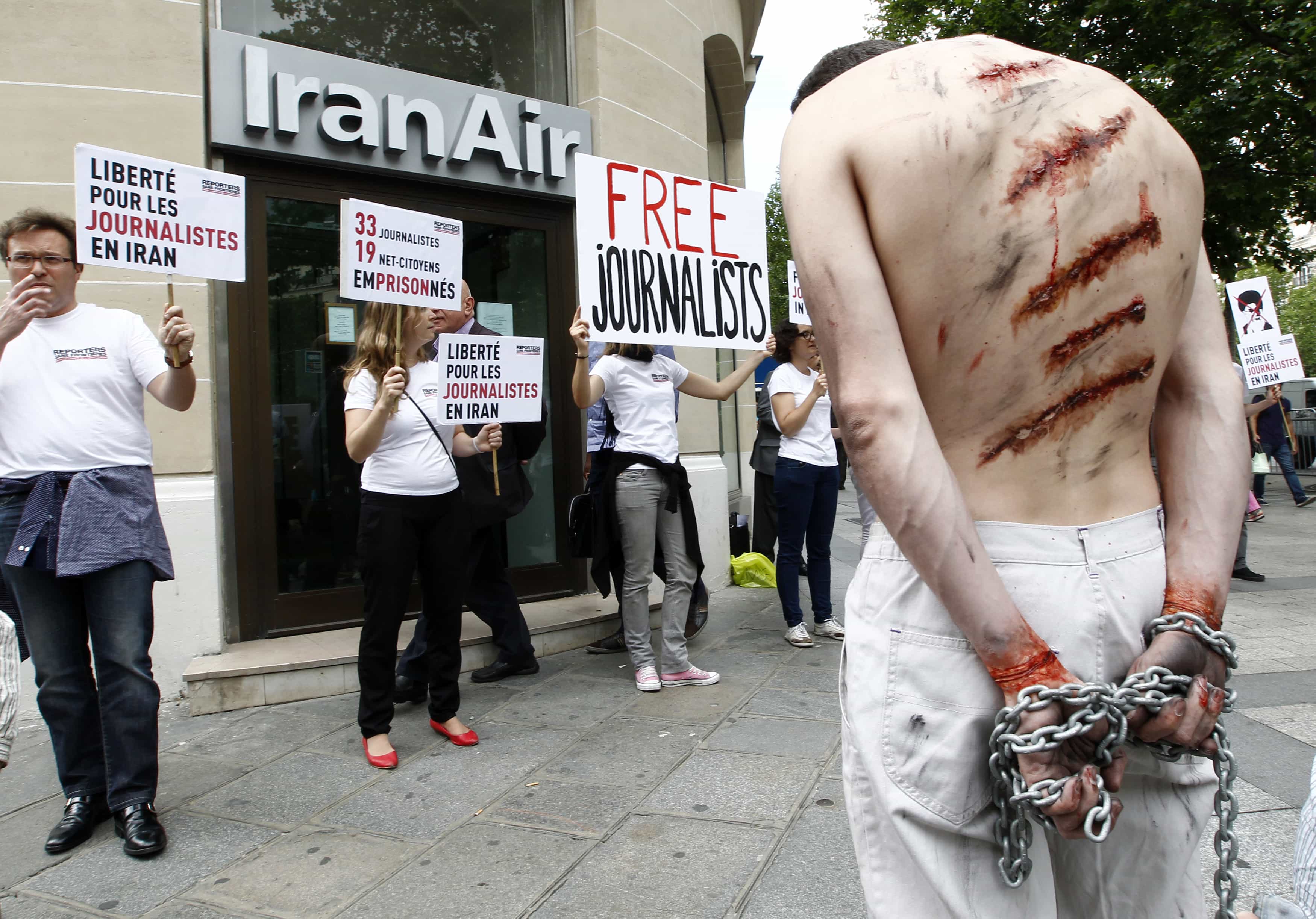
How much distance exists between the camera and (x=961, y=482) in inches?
50.3

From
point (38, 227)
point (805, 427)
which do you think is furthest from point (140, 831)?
point (805, 427)

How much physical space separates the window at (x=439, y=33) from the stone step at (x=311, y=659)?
3.56m

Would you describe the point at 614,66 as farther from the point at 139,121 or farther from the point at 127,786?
the point at 127,786

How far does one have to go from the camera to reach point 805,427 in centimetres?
590

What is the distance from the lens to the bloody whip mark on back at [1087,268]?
1252 mm

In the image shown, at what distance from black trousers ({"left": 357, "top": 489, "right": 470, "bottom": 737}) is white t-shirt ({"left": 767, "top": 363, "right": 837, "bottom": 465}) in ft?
7.80

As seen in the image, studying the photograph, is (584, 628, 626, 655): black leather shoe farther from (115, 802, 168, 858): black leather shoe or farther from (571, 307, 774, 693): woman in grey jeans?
(115, 802, 168, 858): black leather shoe

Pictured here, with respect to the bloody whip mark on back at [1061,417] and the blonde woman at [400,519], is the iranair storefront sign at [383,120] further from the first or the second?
the bloody whip mark on back at [1061,417]

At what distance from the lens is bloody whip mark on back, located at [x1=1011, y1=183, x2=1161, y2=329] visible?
125cm

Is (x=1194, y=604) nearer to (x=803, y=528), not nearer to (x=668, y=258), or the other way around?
(x=668, y=258)

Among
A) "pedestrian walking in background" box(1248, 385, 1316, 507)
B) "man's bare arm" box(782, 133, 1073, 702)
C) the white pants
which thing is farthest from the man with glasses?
"pedestrian walking in background" box(1248, 385, 1316, 507)

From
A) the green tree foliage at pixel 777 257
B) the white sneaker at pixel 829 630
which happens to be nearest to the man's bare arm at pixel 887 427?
the white sneaker at pixel 829 630

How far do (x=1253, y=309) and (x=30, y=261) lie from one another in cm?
954

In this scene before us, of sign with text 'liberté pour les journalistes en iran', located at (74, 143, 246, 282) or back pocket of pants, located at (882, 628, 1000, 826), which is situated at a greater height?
sign with text 'liberté pour les journalistes en iran', located at (74, 143, 246, 282)
